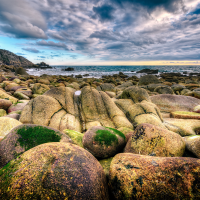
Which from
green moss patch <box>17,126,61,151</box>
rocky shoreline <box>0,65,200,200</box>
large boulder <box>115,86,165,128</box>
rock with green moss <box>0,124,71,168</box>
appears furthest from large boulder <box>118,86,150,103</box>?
green moss patch <box>17,126,61,151</box>

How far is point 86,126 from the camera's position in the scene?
15.0 feet

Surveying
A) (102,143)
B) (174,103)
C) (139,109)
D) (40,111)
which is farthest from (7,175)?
(174,103)

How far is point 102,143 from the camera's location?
2.73m

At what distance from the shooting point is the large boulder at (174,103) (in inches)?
260

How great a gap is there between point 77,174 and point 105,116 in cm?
356

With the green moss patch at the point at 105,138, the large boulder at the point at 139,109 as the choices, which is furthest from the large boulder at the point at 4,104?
the large boulder at the point at 139,109

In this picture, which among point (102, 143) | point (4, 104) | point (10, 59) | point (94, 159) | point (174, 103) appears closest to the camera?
point (94, 159)

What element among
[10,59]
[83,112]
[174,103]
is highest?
[10,59]

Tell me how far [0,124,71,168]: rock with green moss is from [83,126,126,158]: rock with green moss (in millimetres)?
583

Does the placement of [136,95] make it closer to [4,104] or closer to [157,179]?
[157,179]

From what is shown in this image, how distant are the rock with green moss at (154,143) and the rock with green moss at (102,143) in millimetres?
284

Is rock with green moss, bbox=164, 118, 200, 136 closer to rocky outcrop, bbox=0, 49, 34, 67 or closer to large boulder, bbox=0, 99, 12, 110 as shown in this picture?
large boulder, bbox=0, 99, 12, 110

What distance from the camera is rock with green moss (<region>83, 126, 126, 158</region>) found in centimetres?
268

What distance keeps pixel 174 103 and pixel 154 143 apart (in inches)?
206
